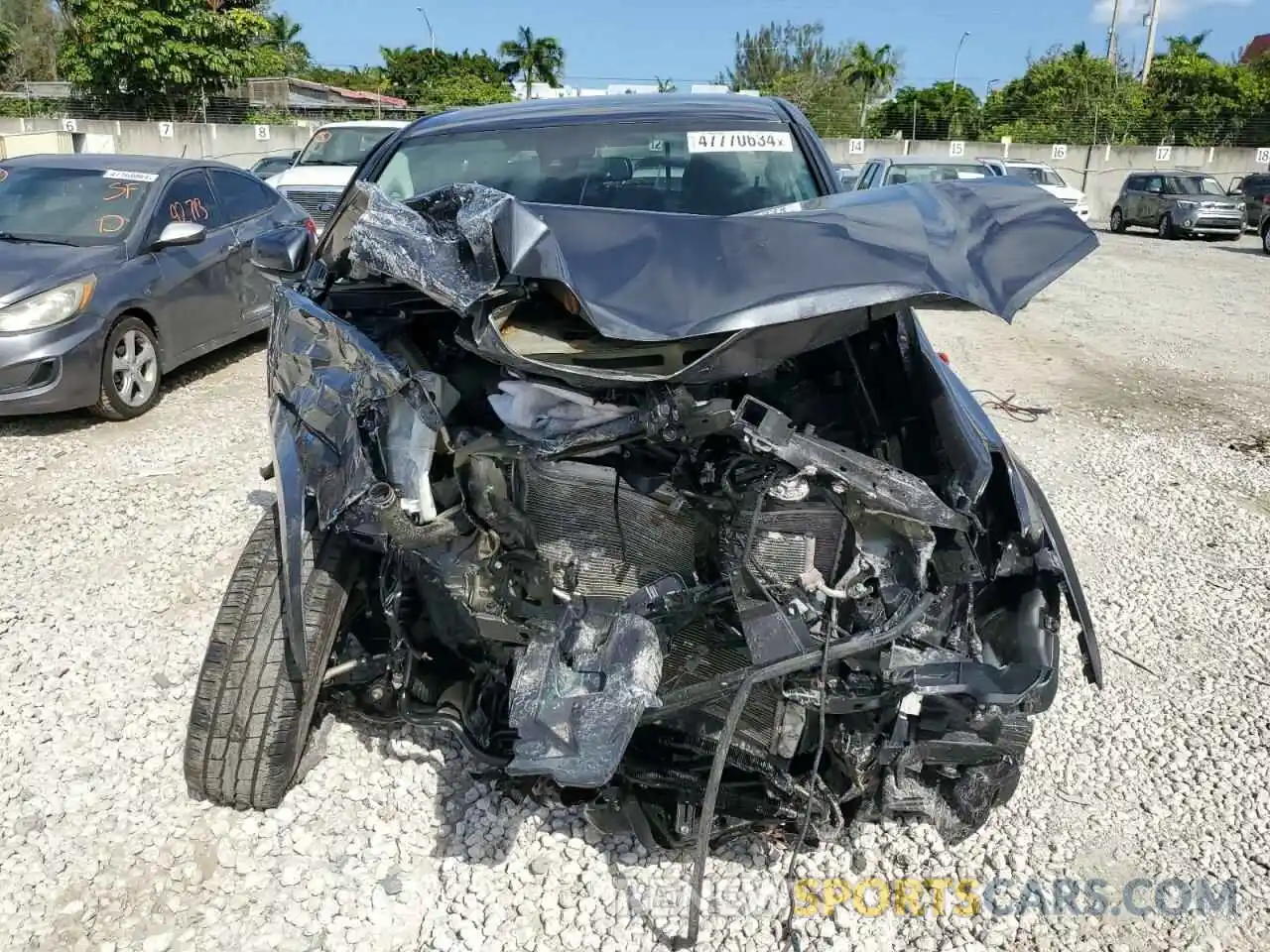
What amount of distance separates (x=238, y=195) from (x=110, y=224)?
135 centimetres

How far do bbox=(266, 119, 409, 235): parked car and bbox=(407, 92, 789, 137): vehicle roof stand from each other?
6509 mm

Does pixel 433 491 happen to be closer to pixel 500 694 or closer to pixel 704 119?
pixel 500 694

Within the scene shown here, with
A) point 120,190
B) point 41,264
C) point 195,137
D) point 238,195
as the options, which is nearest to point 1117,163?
point 195,137

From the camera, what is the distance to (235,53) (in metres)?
28.2

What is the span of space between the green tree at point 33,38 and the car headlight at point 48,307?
40.6 metres

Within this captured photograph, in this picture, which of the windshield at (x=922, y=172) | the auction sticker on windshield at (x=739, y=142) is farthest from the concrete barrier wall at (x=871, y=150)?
the auction sticker on windshield at (x=739, y=142)

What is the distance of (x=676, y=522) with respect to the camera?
2084mm

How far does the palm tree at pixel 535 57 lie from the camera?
166ft

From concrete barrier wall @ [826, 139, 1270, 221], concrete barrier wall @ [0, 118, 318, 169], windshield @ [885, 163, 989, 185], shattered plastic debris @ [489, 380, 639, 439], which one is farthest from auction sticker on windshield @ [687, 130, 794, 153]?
concrete barrier wall @ [826, 139, 1270, 221]

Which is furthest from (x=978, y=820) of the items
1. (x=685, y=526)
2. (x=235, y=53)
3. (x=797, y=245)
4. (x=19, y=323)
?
(x=235, y=53)

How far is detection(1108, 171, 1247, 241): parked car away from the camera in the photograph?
19.0 m

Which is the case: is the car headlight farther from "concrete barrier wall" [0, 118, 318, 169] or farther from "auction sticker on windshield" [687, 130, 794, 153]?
"concrete barrier wall" [0, 118, 318, 169]

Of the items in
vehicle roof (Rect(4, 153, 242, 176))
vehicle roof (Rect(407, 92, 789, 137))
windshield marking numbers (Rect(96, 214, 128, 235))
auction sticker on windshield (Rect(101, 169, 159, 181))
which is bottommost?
windshield marking numbers (Rect(96, 214, 128, 235))

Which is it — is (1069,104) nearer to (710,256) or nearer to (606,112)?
(606,112)
